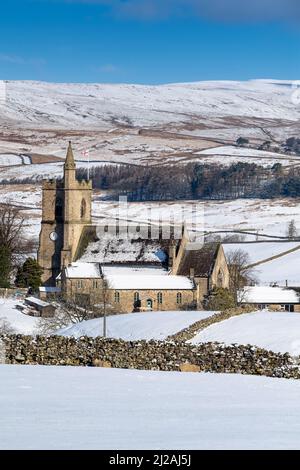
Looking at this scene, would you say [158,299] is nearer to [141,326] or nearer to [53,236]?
[53,236]

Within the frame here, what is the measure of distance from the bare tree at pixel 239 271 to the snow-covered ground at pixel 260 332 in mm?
34536

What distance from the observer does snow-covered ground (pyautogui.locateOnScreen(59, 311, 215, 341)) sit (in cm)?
3231

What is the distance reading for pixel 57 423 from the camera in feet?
43.9

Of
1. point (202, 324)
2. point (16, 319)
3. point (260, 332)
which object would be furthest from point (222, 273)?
point (260, 332)

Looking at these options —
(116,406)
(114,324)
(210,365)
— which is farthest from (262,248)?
(116,406)

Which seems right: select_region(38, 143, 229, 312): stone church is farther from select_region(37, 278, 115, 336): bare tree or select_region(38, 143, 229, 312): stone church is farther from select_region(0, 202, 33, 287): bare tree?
select_region(0, 202, 33, 287): bare tree

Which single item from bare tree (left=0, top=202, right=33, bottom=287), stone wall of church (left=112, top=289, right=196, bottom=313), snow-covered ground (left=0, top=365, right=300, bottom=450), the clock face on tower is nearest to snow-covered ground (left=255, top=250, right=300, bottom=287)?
stone wall of church (left=112, top=289, right=196, bottom=313)

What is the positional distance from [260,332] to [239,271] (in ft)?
180

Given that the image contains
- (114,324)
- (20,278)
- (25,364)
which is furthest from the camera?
(20,278)

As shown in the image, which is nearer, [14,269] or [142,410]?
[142,410]

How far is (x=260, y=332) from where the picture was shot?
86.9 ft

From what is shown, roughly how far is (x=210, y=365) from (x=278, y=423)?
707cm

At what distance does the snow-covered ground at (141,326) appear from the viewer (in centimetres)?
3231
